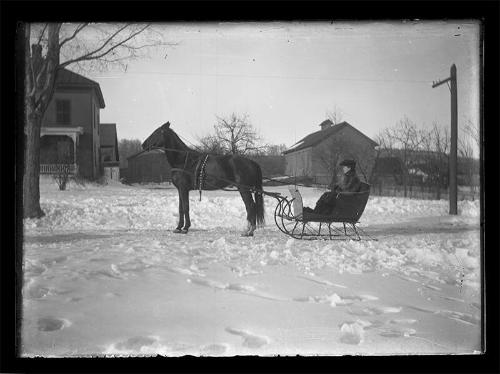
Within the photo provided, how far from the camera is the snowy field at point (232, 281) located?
10.1 feet

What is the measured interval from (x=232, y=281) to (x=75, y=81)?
246 cm

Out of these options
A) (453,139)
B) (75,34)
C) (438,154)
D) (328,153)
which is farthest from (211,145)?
(453,139)

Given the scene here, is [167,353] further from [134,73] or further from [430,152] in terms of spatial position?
[430,152]

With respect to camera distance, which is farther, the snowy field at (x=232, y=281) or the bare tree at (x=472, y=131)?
the bare tree at (x=472, y=131)

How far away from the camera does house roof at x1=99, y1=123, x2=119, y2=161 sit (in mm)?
3441

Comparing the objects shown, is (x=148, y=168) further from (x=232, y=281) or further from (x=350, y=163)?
(x=350, y=163)

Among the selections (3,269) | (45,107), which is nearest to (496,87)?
(45,107)

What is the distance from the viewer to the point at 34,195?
3344 mm

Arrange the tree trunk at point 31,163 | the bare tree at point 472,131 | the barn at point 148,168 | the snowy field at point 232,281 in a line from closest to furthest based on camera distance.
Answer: the snowy field at point 232,281, the tree trunk at point 31,163, the bare tree at point 472,131, the barn at point 148,168

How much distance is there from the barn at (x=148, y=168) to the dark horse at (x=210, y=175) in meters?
0.07

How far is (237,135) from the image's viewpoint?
3600mm

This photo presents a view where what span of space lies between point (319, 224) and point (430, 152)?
1.39 metres

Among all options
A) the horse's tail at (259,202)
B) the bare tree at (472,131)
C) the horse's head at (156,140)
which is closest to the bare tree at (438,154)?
the bare tree at (472,131)

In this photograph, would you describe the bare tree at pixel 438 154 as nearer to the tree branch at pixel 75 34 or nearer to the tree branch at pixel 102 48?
the tree branch at pixel 102 48
